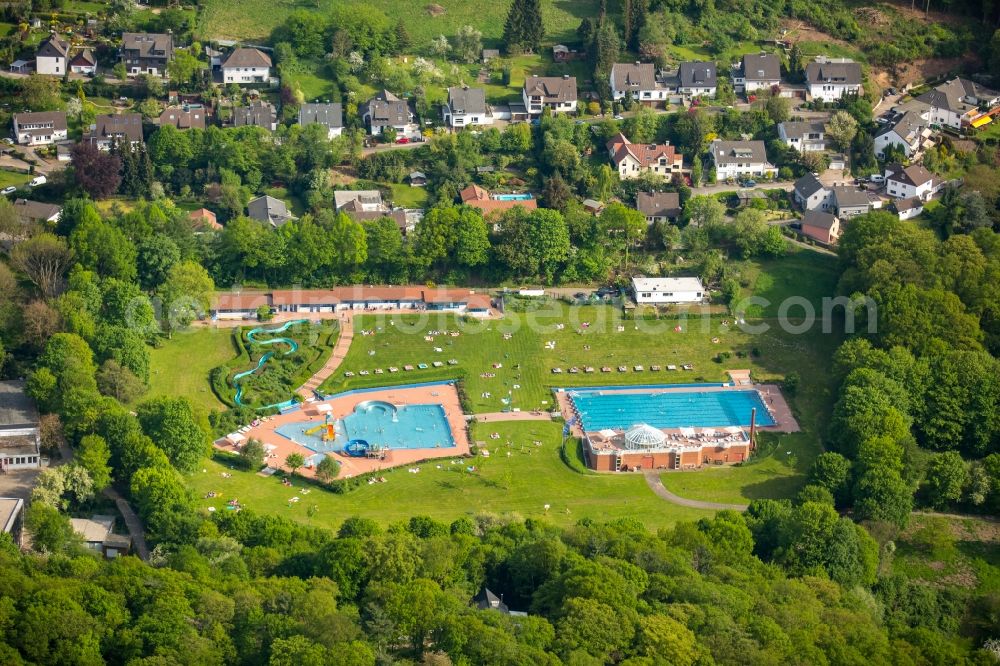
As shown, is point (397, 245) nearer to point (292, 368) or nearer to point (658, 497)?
point (292, 368)

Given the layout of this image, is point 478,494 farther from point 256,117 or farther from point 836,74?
point 836,74

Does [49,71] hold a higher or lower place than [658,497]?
higher

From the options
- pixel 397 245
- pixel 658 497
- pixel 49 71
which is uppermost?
pixel 49 71

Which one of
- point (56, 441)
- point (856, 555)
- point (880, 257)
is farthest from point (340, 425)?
point (880, 257)

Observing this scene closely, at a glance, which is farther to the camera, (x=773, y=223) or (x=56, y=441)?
(x=773, y=223)

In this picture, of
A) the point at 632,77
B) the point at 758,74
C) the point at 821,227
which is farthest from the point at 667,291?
the point at 758,74

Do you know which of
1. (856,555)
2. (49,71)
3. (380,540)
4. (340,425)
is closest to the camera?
(380,540)

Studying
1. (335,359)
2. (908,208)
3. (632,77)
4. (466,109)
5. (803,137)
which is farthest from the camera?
(632,77)
